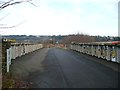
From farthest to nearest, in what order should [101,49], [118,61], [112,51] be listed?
[101,49] → [112,51] → [118,61]

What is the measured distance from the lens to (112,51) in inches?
1073

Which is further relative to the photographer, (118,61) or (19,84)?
(118,61)

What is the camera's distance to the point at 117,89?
10.8m

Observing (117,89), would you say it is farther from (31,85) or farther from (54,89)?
(31,85)

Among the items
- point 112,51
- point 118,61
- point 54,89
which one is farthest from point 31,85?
point 112,51

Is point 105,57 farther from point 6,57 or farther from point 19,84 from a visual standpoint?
point 19,84

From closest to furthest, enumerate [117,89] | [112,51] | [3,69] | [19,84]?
[117,89], [19,84], [3,69], [112,51]

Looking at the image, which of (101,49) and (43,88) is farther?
(101,49)

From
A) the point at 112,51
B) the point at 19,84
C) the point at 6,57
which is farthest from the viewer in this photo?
the point at 112,51
